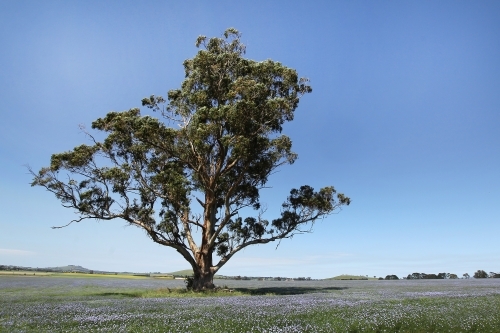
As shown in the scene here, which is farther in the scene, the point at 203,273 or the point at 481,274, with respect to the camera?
the point at 481,274

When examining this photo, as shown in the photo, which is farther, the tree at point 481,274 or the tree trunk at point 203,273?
the tree at point 481,274

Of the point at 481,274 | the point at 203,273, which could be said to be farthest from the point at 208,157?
the point at 481,274

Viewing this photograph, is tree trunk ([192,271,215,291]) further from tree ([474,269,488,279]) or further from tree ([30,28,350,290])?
tree ([474,269,488,279])

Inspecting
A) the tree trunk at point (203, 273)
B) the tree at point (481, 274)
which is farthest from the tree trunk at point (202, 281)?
the tree at point (481, 274)

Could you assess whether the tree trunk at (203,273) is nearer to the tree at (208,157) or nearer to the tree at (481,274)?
the tree at (208,157)

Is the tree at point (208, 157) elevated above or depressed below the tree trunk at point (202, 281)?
above

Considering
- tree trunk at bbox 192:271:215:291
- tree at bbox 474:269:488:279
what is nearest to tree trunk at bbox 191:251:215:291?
tree trunk at bbox 192:271:215:291

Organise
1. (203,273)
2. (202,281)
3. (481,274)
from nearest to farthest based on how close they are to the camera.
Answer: (202,281) → (203,273) → (481,274)

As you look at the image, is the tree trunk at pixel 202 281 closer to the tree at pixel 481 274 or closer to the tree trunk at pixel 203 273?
the tree trunk at pixel 203 273

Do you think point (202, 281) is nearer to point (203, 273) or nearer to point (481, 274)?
point (203, 273)

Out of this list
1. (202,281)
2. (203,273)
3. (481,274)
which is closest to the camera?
(202,281)

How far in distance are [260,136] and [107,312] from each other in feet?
80.1

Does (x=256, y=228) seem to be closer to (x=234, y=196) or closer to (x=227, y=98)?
(x=234, y=196)

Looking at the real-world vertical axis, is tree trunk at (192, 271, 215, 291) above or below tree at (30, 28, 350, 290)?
below
